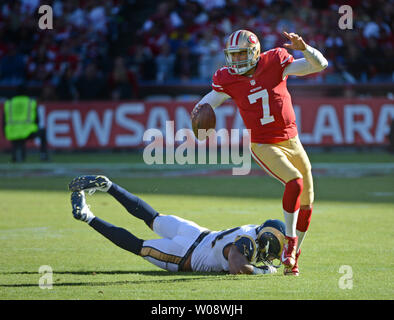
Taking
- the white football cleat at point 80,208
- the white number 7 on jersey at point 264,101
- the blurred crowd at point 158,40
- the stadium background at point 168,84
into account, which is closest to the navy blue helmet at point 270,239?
the white number 7 on jersey at point 264,101

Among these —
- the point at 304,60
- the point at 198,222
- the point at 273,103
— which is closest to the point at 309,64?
the point at 304,60

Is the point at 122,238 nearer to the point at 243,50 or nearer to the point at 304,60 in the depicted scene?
the point at 243,50

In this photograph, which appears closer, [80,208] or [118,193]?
[80,208]

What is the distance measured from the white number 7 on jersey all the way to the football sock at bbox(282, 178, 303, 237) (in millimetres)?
675

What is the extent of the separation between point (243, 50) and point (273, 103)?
1.78 feet

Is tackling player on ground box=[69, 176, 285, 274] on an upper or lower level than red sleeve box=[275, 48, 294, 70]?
lower

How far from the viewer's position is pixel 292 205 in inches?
264

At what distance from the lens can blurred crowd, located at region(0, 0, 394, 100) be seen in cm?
2033

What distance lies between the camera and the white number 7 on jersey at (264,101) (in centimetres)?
711

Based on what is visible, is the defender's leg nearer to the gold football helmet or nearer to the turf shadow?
the turf shadow

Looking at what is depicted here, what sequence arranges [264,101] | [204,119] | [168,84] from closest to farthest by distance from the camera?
[264,101]
[204,119]
[168,84]

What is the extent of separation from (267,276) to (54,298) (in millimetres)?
1855

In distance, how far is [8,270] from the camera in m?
7.04

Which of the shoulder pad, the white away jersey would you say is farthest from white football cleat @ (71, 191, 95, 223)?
the shoulder pad
